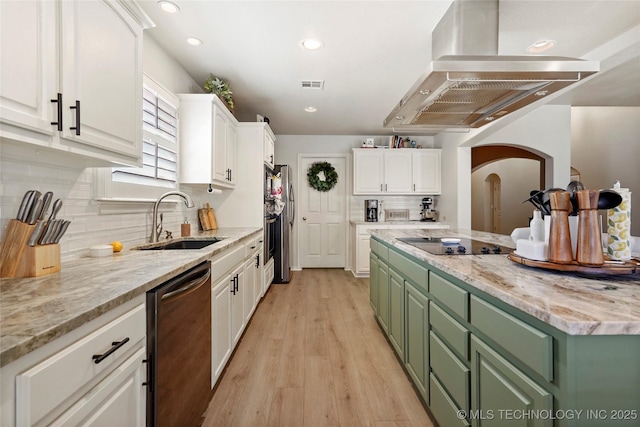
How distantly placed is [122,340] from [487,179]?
33.8 ft

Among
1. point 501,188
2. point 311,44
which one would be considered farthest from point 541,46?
point 501,188

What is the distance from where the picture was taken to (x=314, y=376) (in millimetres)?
2100

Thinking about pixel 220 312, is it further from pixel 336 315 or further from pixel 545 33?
pixel 545 33

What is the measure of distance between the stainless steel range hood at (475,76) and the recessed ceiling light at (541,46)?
80 centimetres

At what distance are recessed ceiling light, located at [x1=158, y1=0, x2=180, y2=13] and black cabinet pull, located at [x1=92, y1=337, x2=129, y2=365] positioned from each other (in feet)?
6.62

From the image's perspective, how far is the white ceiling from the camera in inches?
78.3

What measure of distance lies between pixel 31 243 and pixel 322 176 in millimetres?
4469

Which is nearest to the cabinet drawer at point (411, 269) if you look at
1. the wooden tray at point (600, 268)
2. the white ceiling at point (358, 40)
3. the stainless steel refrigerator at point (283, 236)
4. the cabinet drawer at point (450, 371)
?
the cabinet drawer at point (450, 371)

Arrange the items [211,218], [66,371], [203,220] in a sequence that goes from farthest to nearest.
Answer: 1. [211,218]
2. [203,220]
3. [66,371]

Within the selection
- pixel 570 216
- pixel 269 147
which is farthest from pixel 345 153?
pixel 570 216

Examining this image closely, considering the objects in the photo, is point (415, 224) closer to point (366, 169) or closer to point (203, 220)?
point (366, 169)

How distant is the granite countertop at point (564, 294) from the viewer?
0.71 meters

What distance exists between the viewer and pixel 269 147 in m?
4.05

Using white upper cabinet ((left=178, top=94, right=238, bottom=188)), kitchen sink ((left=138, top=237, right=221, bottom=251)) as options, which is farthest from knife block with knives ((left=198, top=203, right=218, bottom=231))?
kitchen sink ((left=138, top=237, right=221, bottom=251))
